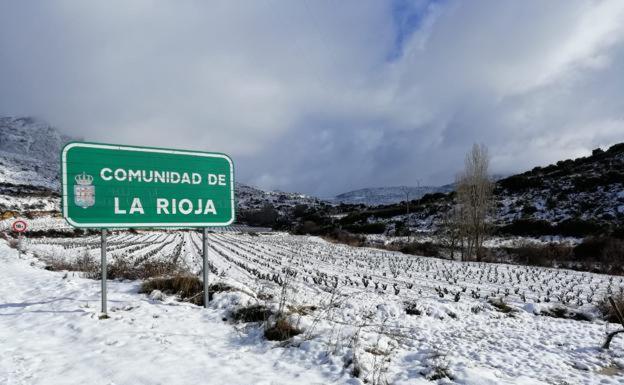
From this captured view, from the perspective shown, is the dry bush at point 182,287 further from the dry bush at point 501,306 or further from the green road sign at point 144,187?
the dry bush at point 501,306

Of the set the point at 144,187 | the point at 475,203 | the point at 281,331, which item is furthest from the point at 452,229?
the point at 144,187

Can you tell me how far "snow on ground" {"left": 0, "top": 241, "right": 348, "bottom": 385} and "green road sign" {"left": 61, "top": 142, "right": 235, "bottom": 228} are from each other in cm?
160

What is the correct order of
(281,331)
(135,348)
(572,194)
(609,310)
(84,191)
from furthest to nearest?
1. (572,194)
2. (609,310)
3. (84,191)
4. (281,331)
5. (135,348)

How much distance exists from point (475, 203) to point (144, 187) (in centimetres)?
2832

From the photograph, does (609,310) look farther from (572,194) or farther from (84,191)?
(572,194)

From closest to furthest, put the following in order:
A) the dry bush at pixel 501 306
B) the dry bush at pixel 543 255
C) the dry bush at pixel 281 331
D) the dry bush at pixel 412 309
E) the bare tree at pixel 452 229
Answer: the dry bush at pixel 281 331 < the dry bush at pixel 412 309 < the dry bush at pixel 501 306 < the dry bush at pixel 543 255 < the bare tree at pixel 452 229

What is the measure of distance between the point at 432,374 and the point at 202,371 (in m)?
2.58

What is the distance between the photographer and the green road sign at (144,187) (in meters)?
5.84

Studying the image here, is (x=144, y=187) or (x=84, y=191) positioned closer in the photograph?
(x=84, y=191)

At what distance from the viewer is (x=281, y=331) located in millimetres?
5133

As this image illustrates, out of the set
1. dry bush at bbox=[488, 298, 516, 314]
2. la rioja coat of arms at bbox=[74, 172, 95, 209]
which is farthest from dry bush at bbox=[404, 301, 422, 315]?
la rioja coat of arms at bbox=[74, 172, 95, 209]

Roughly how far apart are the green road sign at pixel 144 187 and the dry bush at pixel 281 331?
2.38 meters

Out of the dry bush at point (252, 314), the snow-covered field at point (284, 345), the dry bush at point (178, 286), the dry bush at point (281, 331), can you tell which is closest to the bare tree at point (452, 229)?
the snow-covered field at point (284, 345)

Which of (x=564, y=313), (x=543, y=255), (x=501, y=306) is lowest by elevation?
(x=543, y=255)
